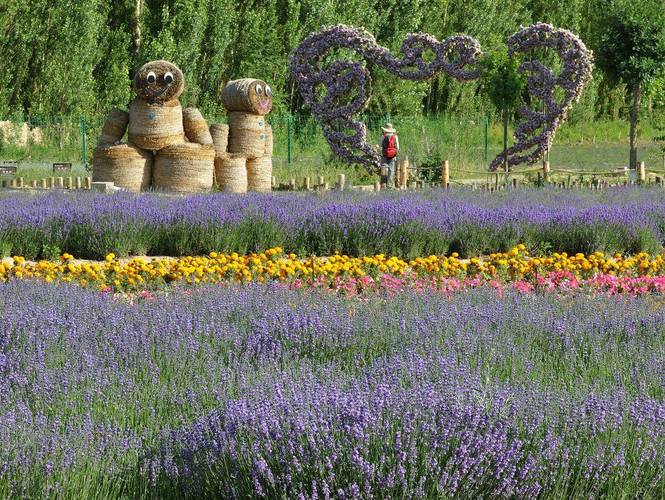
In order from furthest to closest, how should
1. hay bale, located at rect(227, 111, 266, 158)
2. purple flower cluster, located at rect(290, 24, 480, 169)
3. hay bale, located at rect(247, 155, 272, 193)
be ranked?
purple flower cluster, located at rect(290, 24, 480, 169), hay bale, located at rect(247, 155, 272, 193), hay bale, located at rect(227, 111, 266, 158)

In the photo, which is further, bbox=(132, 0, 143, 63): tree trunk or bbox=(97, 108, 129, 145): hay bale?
bbox=(132, 0, 143, 63): tree trunk

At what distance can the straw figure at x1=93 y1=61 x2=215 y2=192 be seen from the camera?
1497 centimetres

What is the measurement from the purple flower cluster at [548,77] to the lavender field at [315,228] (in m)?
9.59

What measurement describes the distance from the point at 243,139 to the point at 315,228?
6.40 m

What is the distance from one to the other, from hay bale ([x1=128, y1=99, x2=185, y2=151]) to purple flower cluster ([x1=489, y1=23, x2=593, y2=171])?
744 cm

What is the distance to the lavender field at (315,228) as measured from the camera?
34.0 feet

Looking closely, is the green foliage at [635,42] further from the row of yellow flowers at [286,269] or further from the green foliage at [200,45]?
the row of yellow flowers at [286,269]

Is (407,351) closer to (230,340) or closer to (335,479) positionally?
(230,340)

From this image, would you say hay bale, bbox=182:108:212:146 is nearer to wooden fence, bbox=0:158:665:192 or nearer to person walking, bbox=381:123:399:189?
wooden fence, bbox=0:158:665:192

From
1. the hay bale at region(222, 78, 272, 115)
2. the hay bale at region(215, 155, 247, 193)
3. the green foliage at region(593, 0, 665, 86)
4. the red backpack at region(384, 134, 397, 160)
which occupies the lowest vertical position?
the hay bale at region(215, 155, 247, 193)

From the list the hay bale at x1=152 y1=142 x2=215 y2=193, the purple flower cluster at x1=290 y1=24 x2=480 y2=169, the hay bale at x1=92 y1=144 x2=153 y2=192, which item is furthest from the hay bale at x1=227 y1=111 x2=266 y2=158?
the purple flower cluster at x1=290 y1=24 x2=480 y2=169

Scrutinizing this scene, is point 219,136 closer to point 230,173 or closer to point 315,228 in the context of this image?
point 230,173

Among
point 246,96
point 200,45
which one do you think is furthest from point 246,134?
point 200,45

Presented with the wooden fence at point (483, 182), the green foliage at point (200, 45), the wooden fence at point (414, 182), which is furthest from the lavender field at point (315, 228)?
the green foliage at point (200, 45)
